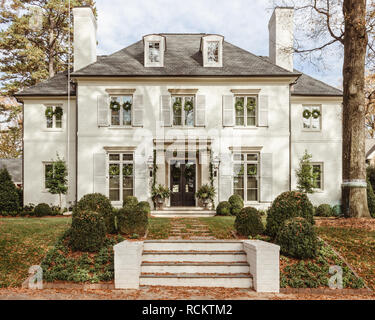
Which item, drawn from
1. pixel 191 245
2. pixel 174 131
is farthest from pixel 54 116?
pixel 191 245

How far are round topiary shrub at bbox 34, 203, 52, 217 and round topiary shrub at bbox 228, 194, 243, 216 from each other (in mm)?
8461

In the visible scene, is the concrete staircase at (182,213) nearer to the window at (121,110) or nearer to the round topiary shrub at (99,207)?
the window at (121,110)

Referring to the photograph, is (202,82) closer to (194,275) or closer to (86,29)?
(86,29)

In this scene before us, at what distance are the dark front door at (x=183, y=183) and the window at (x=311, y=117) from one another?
641 cm

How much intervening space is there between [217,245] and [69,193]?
11.0m

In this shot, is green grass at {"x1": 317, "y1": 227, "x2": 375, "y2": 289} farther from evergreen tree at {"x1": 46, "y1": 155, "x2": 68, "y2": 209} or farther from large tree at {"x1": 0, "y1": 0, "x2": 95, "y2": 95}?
large tree at {"x1": 0, "y1": 0, "x2": 95, "y2": 95}

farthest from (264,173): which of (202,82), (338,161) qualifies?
(202,82)

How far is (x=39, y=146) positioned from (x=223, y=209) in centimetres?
987

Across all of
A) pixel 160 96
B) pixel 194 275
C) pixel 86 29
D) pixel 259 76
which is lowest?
pixel 194 275

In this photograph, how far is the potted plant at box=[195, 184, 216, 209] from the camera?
14336 mm

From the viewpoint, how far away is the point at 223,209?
13617 millimetres

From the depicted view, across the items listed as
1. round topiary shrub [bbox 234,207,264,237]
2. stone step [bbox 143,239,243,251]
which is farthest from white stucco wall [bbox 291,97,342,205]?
stone step [bbox 143,239,243,251]

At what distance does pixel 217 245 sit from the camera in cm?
684

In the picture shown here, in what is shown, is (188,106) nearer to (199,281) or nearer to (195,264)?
(195,264)
